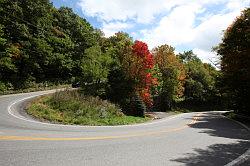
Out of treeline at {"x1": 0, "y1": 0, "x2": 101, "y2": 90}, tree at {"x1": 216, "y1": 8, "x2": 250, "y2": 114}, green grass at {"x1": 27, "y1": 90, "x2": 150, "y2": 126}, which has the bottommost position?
green grass at {"x1": 27, "y1": 90, "x2": 150, "y2": 126}

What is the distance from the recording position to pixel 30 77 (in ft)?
181

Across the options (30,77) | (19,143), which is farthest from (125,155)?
(30,77)

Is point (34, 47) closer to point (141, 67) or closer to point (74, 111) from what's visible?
point (141, 67)

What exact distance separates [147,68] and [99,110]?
65.9 feet

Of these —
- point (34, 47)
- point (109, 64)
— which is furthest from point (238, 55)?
point (34, 47)

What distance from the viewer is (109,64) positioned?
47906 millimetres

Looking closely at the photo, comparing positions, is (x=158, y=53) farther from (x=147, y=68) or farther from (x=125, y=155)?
(x=125, y=155)

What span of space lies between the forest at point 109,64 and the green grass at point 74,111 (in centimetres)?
966

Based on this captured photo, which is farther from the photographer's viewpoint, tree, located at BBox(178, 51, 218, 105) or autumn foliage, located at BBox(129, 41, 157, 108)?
tree, located at BBox(178, 51, 218, 105)

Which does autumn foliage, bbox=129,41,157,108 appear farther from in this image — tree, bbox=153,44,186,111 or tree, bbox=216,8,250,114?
tree, bbox=153,44,186,111

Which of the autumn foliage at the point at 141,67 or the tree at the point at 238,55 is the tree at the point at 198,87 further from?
the tree at the point at 238,55

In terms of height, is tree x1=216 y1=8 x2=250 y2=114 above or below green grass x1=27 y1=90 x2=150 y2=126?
above

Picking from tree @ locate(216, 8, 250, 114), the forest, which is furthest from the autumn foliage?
tree @ locate(216, 8, 250, 114)

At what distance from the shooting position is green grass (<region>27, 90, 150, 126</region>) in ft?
79.3
